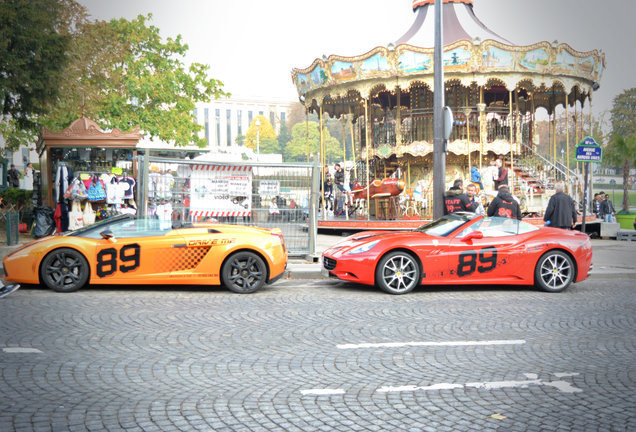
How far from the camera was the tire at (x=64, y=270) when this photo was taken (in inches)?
332

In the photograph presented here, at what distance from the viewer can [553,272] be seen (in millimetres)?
9266

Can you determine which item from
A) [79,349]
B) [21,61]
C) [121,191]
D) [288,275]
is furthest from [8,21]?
[79,349]

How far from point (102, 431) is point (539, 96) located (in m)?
24.8

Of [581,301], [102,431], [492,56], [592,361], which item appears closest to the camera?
[102,431]

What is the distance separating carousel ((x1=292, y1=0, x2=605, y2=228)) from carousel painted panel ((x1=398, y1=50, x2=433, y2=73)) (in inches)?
1.3

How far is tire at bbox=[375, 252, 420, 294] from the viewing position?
8.92 metres

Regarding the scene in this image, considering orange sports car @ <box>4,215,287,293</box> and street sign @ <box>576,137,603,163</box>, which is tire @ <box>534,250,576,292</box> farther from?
street sign @ <box>576,137,603,163</box>

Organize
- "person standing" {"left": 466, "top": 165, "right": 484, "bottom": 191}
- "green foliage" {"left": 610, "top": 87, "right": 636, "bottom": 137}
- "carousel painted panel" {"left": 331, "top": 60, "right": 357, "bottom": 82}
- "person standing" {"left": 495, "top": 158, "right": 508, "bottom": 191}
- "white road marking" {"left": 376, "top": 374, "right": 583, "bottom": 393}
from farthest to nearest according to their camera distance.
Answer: "green foliage" {"left": 610, "top": 87, "right": 636, "bottom": 137} < "person standing" {"left": 466, "top": 165, "right": 484, "bottom": 191} < "carousel painted panel" {"left": 331, "top": 60, "right": 357, "bottom": 82} < "person standing" {"left": 495, "top": 158, "right": 508, "bottom": 191} < "white road marking" {"left": 376, "top": 374, "right": 583, "bottom": 393}

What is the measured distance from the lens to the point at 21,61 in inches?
620

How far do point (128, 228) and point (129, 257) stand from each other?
20.0 inches

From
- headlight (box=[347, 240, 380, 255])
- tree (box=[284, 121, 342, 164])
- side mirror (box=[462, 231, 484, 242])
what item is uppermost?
tree (box=[284, 121, 342, 164])

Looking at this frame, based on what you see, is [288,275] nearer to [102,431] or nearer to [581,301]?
[581,301]

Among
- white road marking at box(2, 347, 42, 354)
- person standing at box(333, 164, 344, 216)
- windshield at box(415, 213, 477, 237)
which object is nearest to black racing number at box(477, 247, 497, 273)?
windshield at box(415, 213, 477, 237)

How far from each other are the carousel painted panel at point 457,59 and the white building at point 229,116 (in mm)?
103165
